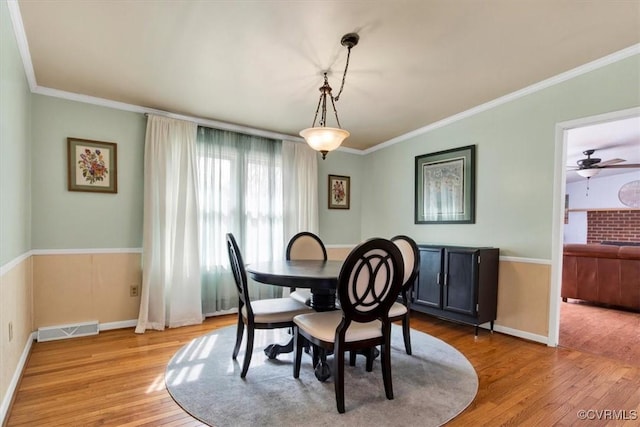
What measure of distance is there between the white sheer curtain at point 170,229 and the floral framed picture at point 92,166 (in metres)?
0.32

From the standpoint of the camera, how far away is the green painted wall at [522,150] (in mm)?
2578

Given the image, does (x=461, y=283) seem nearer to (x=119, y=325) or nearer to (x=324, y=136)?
(x=324, y=136)

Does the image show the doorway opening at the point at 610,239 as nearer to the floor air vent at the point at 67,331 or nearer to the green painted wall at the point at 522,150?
the green painted wall at the point at 522,150

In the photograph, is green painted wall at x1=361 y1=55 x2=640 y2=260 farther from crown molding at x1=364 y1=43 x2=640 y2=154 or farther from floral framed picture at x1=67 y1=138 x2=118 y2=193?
floral framed picture at x1=67 y1=138 x2=118 y2=193

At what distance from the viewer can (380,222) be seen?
4875mm

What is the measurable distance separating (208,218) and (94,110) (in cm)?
156

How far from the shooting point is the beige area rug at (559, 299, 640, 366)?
2.71m

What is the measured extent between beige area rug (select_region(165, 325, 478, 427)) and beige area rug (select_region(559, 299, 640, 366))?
125 cm

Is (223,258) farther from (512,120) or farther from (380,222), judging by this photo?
(512,120)

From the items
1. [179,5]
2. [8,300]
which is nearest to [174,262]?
[8,300]

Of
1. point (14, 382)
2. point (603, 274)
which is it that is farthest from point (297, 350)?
point (603, 274)

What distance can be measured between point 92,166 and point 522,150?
4289 millimetres

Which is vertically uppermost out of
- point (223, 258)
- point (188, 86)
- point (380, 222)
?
point (188, 86)

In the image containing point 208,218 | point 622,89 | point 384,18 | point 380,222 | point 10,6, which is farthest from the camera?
point 380,222
